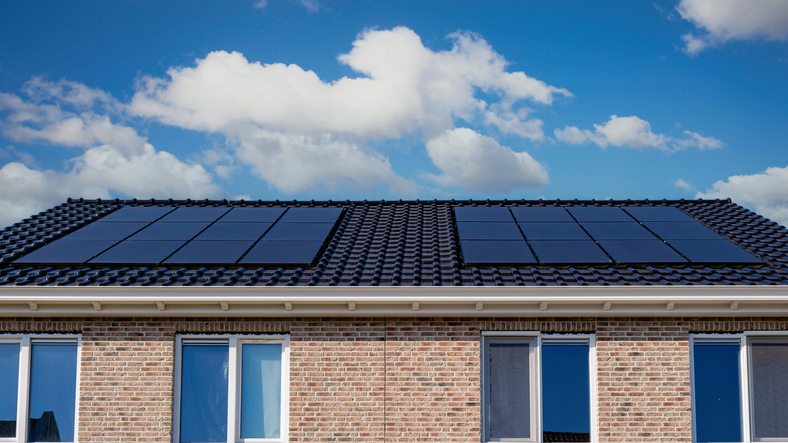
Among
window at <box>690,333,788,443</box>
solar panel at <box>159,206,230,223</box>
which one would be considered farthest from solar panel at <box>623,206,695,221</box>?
solar panel at <box>159,206,230,223</box>

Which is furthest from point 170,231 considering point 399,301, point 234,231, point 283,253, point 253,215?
point 399,301

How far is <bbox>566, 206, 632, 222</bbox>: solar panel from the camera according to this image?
13.4m

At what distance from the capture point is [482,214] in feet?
45.6

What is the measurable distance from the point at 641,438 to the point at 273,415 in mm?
5982

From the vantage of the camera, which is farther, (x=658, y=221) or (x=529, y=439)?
(x=658, y=221)

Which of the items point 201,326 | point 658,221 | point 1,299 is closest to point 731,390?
point 658,221

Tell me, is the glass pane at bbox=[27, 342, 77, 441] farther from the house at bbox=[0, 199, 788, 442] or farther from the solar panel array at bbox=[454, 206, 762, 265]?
the solar panel array at bbox=[454, 206, 762, 265]

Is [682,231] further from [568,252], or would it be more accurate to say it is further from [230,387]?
[230,387]

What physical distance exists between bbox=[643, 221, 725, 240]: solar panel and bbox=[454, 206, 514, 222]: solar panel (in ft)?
9.95

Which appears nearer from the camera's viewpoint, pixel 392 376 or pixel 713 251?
pixel 392 376

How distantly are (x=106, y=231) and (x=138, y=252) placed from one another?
2.02 metres

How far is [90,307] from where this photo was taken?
9.77 meters

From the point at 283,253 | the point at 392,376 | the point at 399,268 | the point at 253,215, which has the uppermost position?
the point at 253,215

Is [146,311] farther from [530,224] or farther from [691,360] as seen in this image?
[691,360]
